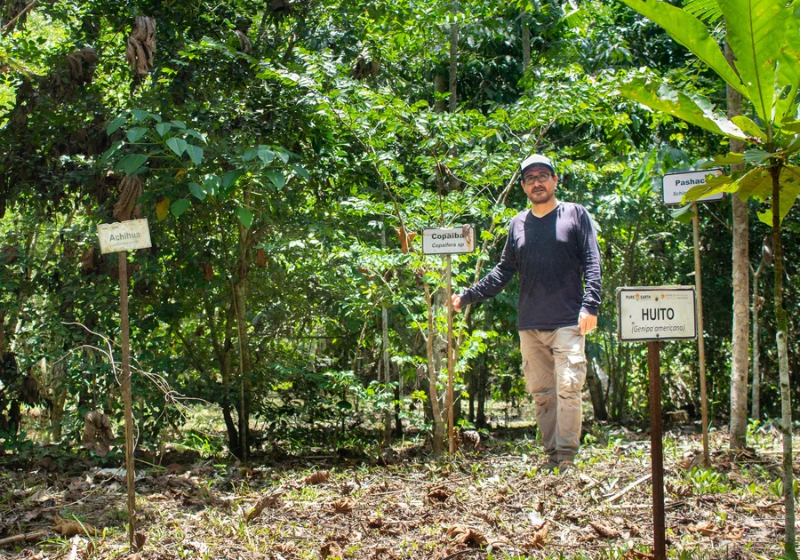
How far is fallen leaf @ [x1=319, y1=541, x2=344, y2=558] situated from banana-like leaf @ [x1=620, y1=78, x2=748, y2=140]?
2.22m

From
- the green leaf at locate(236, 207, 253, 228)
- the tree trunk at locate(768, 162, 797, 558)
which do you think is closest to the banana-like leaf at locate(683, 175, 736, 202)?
the tree trunk at locate(768, 162, 797, 558)

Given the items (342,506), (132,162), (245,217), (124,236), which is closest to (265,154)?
(245,217)

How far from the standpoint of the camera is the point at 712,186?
2.57 metres

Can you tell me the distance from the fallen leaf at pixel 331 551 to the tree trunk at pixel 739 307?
297 centimetres

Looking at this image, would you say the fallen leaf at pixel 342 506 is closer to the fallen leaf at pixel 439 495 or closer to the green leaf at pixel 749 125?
the fallen leaf at pixel 439 495

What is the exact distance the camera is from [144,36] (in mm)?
4637

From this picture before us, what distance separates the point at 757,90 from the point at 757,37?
0.62 ft

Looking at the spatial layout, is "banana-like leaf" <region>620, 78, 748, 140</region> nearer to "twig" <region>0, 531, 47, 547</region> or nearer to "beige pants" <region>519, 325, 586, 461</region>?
"beige pants" <region>519, 325, 586, 461</region>

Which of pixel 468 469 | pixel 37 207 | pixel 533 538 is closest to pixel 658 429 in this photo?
pixel 533 538

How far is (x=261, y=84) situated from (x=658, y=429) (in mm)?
4244

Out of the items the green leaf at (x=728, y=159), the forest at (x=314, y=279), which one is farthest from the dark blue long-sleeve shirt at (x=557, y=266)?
the green leaf at (x=728, y=159)

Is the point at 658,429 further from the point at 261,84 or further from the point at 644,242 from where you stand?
the point at 644,242

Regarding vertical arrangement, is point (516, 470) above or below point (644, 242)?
below

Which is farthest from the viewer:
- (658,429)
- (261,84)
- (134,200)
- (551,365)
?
(261,84)
